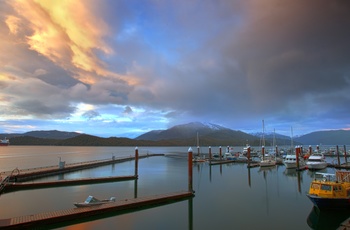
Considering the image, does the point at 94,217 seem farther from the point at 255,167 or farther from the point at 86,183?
the point at 255,167

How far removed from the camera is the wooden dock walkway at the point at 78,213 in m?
16.1

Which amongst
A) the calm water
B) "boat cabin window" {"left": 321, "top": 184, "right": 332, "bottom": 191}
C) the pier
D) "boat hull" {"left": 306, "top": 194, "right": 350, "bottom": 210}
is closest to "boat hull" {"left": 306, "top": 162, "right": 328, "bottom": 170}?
the calm water

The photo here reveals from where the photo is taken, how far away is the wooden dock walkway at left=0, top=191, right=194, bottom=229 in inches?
635

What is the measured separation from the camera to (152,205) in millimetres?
22938

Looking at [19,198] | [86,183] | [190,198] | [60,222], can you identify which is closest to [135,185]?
[86,183]

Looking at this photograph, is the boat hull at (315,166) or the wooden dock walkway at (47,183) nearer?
the wooden dock walkway at (47,183)

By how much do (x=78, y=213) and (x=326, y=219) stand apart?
19.7 metres

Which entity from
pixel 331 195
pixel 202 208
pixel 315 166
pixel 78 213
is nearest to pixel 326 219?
pixel 331 195

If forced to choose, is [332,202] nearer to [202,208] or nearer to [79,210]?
[202,208]

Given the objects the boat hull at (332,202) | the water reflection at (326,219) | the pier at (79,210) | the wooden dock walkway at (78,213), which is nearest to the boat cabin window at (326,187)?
the boat hull at (332,202)

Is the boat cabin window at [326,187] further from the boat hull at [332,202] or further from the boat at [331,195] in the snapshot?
the boat hull at [332,202]

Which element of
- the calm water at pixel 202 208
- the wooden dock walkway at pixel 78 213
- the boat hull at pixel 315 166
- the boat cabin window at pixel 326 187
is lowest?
the calm water at pixel 202 208

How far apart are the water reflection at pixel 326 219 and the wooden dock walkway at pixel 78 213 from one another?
11.9 m

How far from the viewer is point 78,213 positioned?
1848 cm
